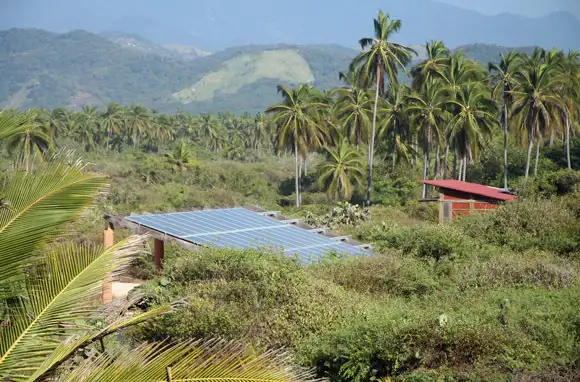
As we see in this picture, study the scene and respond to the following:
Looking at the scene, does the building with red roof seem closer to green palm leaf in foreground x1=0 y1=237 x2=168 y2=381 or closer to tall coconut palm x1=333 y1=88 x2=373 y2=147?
green palm leaf in foreground x1=0 y1=237 x2=168 y2=381

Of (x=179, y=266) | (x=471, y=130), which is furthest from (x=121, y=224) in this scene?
(x=471, y=130)

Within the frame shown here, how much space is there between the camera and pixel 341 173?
172ft

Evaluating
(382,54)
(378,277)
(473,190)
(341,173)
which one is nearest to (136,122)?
(341,173)

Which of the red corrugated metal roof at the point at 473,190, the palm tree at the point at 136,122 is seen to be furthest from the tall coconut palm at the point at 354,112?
the palm tree at the point at 136,122

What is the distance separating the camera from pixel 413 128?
49.8 meters

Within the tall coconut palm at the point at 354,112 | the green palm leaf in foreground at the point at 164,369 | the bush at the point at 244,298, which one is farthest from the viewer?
the tall coconut palm at the point at 354,112

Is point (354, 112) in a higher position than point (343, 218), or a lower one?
higher

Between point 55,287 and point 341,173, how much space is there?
47110mm

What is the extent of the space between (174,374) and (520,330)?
253 inches

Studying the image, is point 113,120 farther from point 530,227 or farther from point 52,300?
point 52,300

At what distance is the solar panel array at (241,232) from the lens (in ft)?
62.0

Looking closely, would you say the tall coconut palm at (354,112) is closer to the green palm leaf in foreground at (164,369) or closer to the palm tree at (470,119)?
the palm tree at (470,119)

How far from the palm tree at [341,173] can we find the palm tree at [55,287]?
4565 centimetres

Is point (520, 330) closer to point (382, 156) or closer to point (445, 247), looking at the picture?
point (445, 247)
